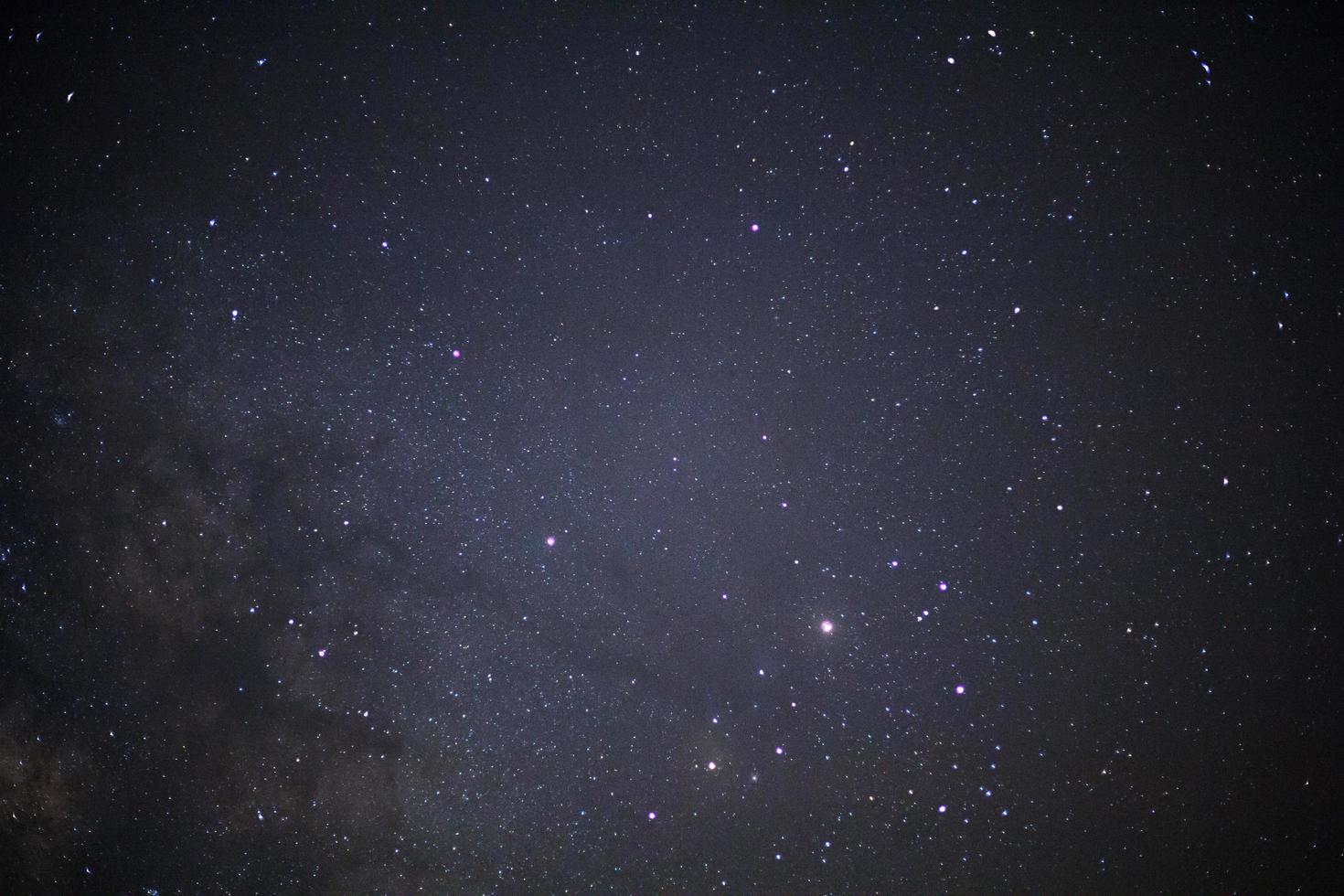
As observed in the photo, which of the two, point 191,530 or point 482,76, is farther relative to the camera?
point 191,530

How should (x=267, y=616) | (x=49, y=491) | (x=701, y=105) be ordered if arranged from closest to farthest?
(x=701, y=105) < (x=267, y=616) < (x=49, y=491)

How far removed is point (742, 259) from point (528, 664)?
27.7 inches

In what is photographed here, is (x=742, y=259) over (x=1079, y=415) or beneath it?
over

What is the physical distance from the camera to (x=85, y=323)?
98cm

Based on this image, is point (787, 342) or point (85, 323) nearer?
point (787, 342)

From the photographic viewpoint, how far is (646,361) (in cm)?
86

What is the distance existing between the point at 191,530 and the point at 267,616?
0.67 feet

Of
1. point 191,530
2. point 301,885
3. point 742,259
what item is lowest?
point 301,885

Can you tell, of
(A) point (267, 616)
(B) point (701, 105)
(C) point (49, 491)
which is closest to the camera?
(B) point (701, 105)

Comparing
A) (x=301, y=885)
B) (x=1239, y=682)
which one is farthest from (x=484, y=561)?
(x=1239, y=682)

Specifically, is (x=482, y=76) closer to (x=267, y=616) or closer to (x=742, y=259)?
(x=742, y=259)

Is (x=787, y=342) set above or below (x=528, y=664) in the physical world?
Result: above

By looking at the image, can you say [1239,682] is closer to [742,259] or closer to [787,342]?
[787,342]

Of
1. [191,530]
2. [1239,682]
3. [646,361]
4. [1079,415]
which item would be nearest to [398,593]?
[191,530]
